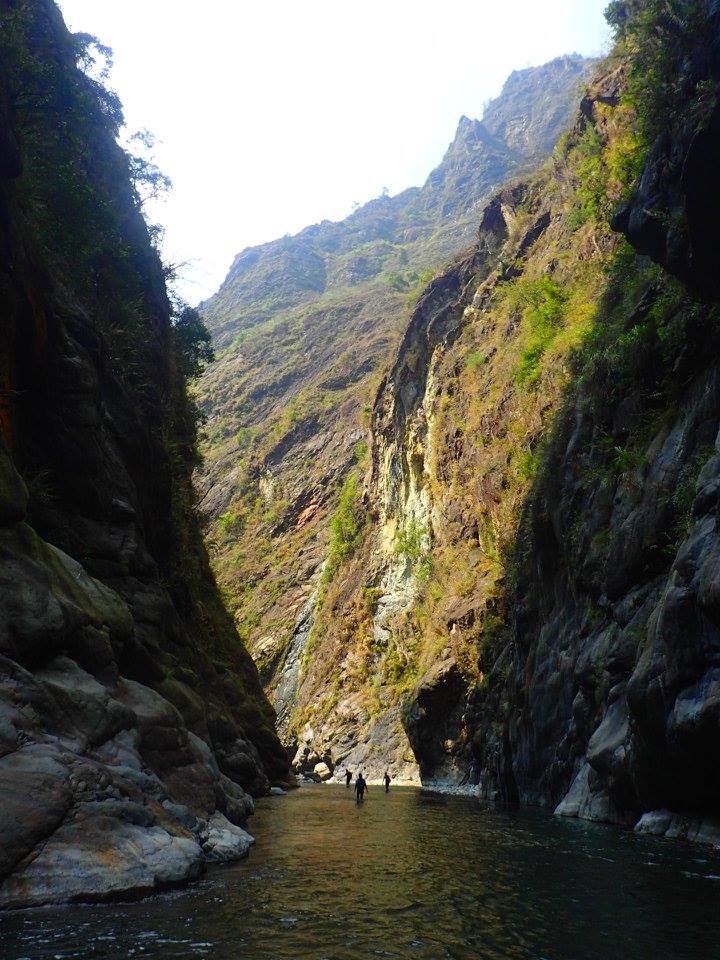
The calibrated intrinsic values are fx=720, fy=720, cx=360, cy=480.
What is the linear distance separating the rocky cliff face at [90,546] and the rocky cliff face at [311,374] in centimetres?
855

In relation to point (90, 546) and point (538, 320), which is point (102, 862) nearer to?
point (90, 546)

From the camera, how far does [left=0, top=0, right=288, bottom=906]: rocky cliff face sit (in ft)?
26.7

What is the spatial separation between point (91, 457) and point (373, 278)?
12800 centimetres

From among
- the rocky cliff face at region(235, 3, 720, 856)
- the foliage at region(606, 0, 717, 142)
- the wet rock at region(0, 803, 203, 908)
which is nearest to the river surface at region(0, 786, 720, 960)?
the wet rock at region(0, 803, 203, 908)

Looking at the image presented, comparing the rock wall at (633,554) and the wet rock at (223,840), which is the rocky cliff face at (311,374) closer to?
the rock wall at (633,554)

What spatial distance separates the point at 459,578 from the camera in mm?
40906

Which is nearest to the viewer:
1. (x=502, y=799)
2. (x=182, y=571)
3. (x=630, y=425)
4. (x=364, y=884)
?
(x=364, y=884)

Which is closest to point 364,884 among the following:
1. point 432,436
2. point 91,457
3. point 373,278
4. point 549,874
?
point 549,874

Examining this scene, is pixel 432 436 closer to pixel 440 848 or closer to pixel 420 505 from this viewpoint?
pixel 420 505

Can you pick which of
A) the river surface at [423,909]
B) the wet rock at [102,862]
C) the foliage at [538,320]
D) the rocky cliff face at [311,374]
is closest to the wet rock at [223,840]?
the river surface at [423,909]

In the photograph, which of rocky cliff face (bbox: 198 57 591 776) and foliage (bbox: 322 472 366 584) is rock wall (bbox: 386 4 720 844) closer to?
rocky cliff face (bbox: 198 57 591 776)

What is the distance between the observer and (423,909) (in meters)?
8.63

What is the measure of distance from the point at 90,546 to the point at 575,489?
14.1 m

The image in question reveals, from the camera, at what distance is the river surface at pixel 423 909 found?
21.8 ft
